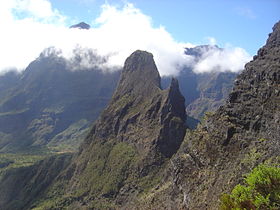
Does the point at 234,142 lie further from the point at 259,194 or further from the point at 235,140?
the point at 259,194

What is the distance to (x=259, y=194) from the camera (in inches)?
3214

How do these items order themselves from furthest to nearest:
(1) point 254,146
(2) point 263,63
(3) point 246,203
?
(2) point 263,63, (1) point 254,146, (3) point 246,203

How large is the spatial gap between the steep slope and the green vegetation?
25260 millimetres

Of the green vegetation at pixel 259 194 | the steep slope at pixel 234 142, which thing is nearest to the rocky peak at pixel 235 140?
the steep slope at pixel 234 142

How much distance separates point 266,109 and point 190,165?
36424 millimetres

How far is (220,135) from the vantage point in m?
145

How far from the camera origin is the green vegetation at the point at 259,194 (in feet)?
263

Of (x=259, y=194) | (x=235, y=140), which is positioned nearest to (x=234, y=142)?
(x=235, y=140)

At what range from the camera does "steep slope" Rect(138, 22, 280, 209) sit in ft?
399

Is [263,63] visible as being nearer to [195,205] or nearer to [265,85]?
[265,85]

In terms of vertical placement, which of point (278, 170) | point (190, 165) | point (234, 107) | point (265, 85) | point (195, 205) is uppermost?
point (265, 85)

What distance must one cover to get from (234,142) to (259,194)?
57.4 m

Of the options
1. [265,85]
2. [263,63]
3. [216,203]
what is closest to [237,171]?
[216,203]

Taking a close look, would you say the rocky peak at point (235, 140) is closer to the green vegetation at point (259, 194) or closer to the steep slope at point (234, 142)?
the steep slope at point (234, 142)
